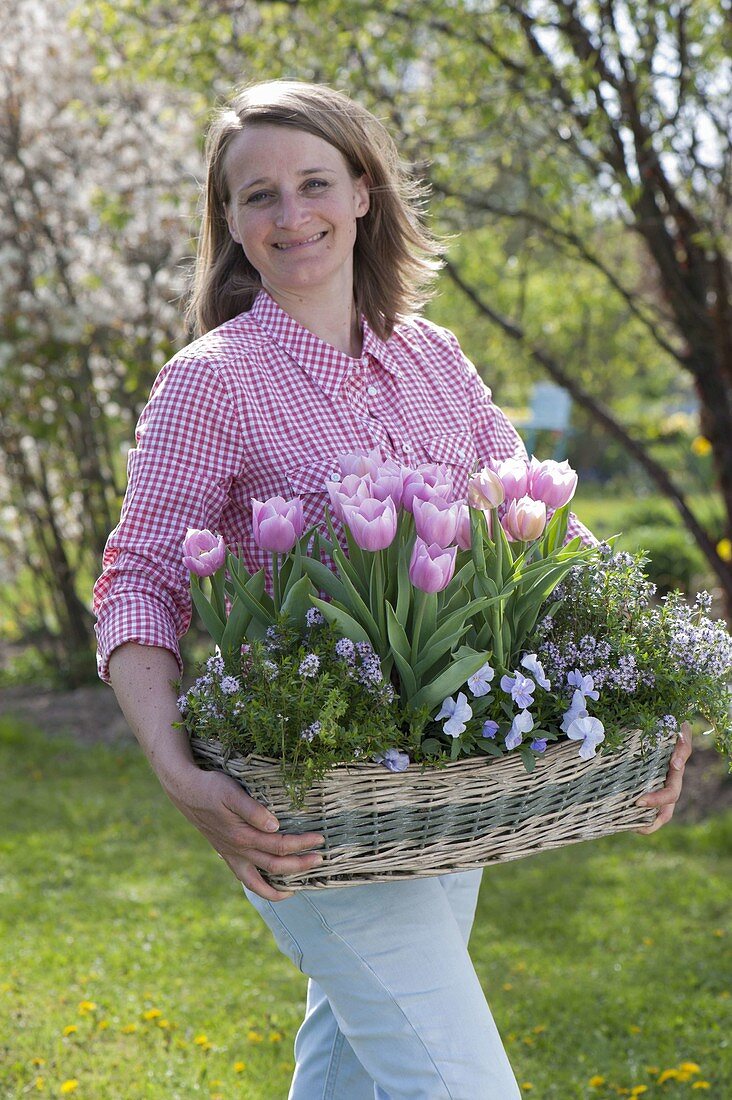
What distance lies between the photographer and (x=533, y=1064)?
10.7 feet

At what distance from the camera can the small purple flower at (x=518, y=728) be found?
161 centimetres

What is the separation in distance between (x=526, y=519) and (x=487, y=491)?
70mm

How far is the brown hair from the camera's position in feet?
6.93

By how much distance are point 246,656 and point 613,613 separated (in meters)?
0.58

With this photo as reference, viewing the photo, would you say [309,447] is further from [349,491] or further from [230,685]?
[230,685]

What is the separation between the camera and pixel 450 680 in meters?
1.59

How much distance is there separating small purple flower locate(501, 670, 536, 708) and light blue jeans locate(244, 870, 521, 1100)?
42 centimetres

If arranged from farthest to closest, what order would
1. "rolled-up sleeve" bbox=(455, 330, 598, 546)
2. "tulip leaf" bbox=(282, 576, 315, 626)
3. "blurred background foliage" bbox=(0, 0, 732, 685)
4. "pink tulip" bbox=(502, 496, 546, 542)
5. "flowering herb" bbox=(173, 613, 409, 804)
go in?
"blurred background foliage" bbox=(0, 0, 732, 685) → "rolled-up sleeve" bbox=(455, 330, 598, 546) → "pink tulip" bbox=(502, 496, 546, 542) → "tulip leaf" bbox=(282, 576, 315, 626) → "flowering herb" bbox=(173, 613, 409, 804)

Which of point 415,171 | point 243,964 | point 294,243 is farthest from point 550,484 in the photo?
point 415,171

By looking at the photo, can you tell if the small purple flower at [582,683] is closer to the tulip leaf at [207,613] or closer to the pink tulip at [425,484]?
the pink tulip at [425,484]

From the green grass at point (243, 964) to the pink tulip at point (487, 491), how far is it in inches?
77.6

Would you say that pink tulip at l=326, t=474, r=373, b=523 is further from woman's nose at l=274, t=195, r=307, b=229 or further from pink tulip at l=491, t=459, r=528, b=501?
woman's nose at l=274, t=195, r=307, b=229

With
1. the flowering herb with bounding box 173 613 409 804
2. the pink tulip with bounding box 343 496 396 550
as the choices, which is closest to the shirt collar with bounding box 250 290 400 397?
the pink tulip with bounding box 343 496 396 550

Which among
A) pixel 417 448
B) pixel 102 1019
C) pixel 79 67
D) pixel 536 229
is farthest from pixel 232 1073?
pixel 79 67
